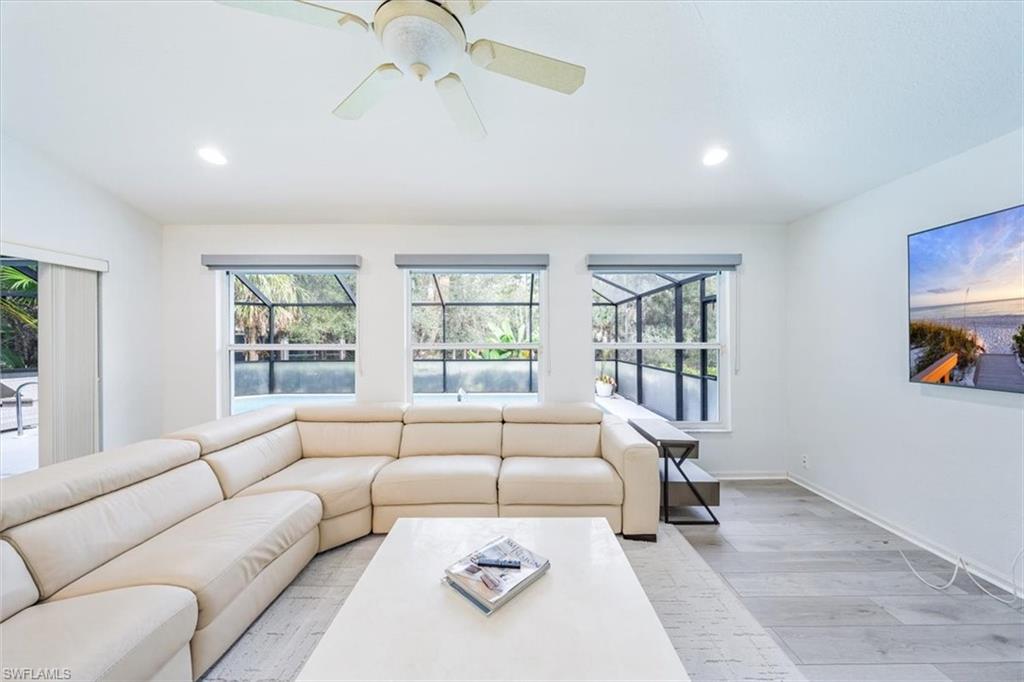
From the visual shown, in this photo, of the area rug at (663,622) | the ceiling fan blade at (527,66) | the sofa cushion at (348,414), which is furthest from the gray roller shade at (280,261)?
the ceiling fan blade at (527,66)

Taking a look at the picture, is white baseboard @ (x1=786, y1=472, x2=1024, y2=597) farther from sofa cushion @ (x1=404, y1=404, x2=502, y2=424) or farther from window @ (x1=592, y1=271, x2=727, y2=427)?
sofa cushion @ (x1=404, y1=404, x2=502, y2=424)

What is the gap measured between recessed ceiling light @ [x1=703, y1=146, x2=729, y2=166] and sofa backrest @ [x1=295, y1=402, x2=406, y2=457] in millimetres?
2862

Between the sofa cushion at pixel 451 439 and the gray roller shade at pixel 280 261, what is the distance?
5.07 ft

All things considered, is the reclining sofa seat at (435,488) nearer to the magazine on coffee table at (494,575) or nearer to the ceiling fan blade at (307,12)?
the magazine on coffee table at (494,575)

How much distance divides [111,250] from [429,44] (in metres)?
3.25

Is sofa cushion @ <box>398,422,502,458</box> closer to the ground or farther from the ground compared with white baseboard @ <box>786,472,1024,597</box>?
farther from the ground

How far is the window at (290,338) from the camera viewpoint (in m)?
3.53

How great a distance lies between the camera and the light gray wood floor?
4.98 feet

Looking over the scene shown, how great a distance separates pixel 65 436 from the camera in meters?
2.61

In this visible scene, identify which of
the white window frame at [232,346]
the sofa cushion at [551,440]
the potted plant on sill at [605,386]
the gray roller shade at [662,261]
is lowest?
the sofa cushion at [551,440]

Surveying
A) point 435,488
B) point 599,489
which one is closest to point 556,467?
point 599,489

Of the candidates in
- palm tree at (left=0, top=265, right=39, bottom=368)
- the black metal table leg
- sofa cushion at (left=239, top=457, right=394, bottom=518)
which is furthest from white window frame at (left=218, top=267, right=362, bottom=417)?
the black metal table leg

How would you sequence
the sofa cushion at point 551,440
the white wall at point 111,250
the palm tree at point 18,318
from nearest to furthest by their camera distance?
the white wall at point 111,250, the palm tree at point 18,318, the sofa cushion at point 551,440

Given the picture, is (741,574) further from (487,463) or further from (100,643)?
(100,643)
